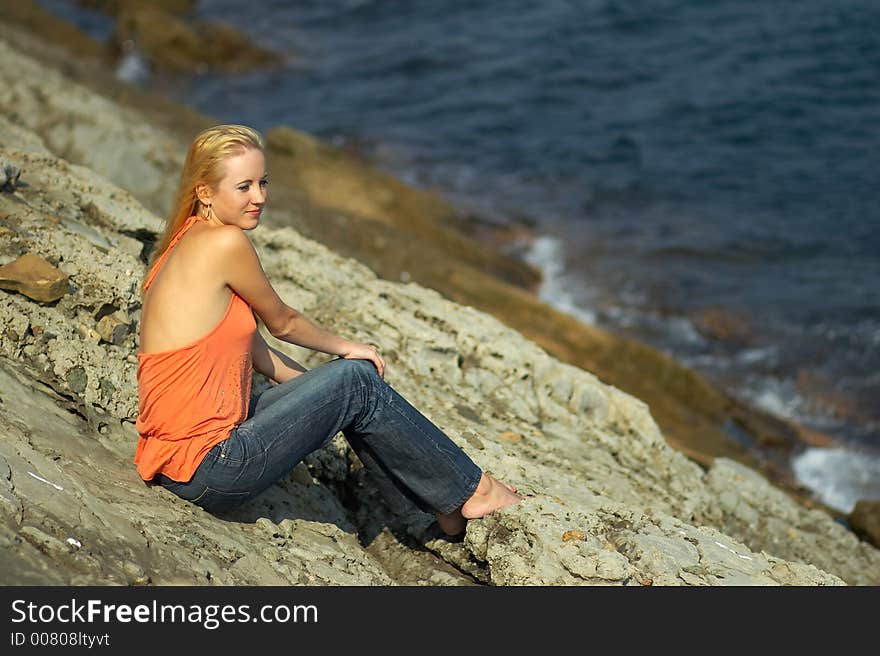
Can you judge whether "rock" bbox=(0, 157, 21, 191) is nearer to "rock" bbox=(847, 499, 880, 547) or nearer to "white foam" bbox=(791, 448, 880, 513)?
"rock" bbox=(847, 499, 880, 547)

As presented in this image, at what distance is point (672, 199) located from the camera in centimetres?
1652

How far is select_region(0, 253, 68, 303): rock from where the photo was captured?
17.8 feet

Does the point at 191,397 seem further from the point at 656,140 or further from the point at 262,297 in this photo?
the point at 656,140

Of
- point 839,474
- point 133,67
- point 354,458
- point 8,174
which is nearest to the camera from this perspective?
point 354,458

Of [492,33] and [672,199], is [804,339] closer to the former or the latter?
[672,199]

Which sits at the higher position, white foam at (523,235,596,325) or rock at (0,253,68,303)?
rock at (0,253,68,303)

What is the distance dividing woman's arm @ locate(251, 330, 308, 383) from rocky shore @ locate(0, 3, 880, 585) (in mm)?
621

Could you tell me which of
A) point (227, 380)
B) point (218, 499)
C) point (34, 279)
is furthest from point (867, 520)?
point (34, 279)

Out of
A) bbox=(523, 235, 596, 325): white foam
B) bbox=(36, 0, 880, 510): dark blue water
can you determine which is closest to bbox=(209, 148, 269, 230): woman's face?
bbox=(36, 0, 880, 510): dark blue water

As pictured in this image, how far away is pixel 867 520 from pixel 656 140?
1032 centimetres

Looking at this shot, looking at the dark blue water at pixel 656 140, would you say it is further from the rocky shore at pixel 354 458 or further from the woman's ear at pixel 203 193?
the woman's ear at pixel 203 193

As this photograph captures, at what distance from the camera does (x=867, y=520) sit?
9.23 m

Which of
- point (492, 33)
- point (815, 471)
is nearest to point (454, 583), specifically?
point (815, 471)
